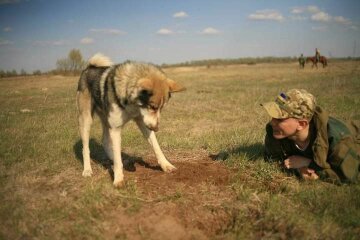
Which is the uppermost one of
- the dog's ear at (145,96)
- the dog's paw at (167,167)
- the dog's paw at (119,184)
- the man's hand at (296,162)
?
the dog's ear at (145,96)

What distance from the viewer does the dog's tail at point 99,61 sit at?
6117 millimetres

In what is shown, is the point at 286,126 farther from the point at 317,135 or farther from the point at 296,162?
the point at 296,162

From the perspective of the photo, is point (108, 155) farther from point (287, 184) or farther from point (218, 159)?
point (287, 184)

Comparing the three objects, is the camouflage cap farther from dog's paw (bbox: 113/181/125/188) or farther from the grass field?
dog's paw (bbox: 113/181/125/188)

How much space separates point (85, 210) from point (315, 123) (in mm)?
3189

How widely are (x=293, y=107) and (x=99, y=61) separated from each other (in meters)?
3.69

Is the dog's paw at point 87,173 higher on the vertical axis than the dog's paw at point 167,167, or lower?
lower

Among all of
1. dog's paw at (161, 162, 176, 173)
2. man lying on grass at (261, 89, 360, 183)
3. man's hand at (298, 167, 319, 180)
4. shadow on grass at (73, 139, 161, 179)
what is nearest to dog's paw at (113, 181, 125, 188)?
shadow on grass at (73, 139, 161, 179)

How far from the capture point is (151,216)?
12.3ft

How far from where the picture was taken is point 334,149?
416cm

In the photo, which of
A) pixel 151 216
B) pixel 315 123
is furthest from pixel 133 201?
pixel 315 123

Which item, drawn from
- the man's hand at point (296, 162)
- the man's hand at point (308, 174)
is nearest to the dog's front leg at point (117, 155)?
the man's hand at point (296, 162)

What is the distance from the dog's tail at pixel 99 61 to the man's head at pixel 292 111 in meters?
3.24

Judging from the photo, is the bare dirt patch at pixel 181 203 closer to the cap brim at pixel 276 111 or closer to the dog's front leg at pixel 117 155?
the dog's front leg at pixel 117 155
